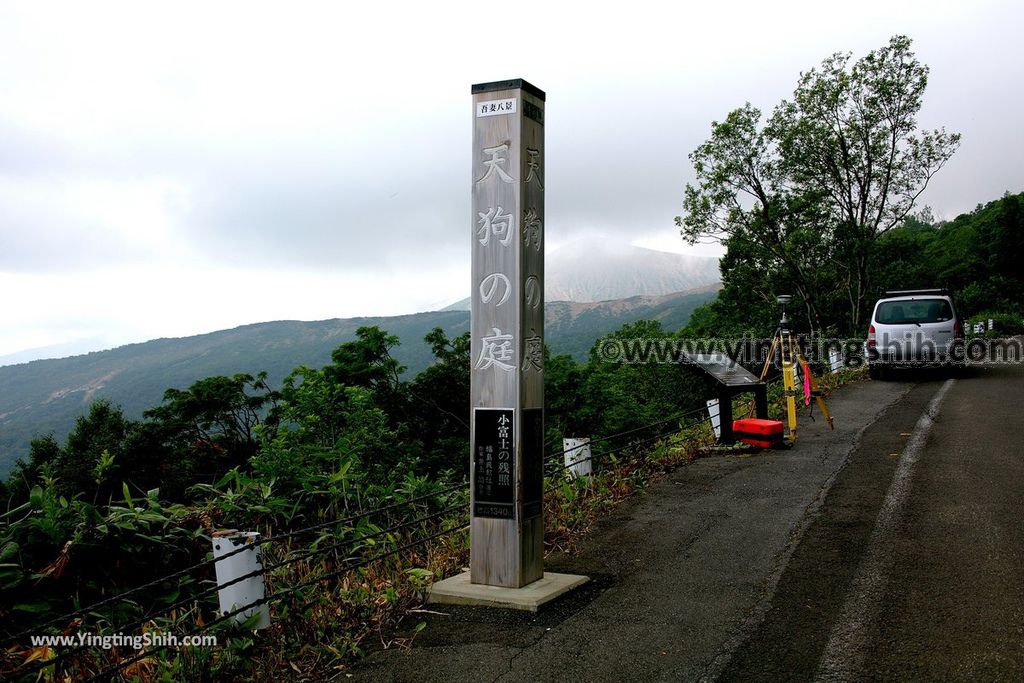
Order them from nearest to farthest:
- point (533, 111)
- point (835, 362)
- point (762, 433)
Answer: point (533, 111), point (762, 433), point (835, 362)

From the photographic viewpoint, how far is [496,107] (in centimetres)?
558

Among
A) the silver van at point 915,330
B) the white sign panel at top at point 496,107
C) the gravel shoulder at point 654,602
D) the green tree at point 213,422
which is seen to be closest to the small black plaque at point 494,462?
the gravel shoulder at point 654,602

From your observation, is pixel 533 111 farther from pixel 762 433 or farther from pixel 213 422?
pixel 213 422

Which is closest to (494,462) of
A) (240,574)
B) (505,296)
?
(505,296)

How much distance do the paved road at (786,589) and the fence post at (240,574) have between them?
826 mm

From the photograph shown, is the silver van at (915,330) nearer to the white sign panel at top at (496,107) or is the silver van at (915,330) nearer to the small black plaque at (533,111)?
the small black plaque at (533,111)

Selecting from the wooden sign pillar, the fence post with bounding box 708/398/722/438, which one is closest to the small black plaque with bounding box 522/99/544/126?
the wooden sign pillar

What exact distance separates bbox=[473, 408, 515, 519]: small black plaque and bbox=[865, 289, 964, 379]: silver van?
47.8 ft

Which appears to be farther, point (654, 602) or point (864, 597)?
point (654, 602)

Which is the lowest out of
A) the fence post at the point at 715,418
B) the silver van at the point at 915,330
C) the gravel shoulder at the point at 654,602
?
the gravel shoulder at the point at 654,602

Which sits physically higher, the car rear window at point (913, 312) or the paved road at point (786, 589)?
the car rear window at point (913, 312)

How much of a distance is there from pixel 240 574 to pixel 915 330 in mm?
16355

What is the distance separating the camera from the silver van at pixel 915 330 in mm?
17141

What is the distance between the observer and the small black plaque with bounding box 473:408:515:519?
5484mm
